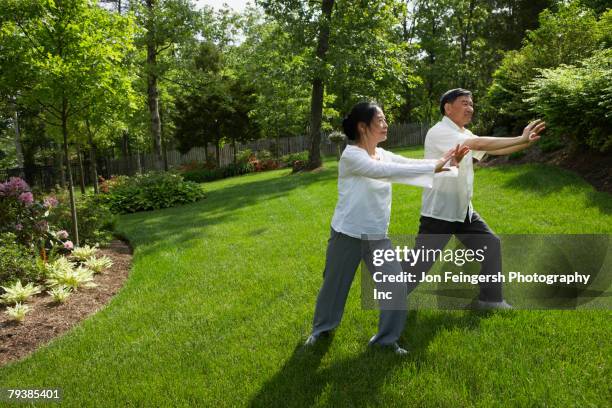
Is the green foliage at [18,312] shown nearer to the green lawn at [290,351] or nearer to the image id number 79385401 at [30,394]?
the green lawn at [290,351]

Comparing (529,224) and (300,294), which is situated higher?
(529,224)

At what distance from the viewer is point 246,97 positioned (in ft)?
86.4

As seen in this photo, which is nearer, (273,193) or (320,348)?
(320,348)

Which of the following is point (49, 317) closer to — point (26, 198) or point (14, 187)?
point (26, 198)

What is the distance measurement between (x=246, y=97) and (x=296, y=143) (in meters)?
6.61

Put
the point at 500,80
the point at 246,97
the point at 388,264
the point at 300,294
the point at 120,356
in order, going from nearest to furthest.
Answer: the point at 388,264, the point at 120,356, the point at 300,294, the point at 500,80, the point at 246,97

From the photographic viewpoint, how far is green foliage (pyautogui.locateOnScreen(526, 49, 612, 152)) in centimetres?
746

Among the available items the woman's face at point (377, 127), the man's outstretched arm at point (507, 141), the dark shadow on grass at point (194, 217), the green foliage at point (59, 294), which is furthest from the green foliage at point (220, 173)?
the man's outstretched arm at point (507, 141)

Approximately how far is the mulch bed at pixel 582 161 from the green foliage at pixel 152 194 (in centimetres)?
1010

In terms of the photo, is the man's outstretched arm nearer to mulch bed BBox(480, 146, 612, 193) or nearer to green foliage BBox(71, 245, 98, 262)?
mulch bed BBox(480, 146, 612, 193)

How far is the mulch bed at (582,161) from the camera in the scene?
761 cm

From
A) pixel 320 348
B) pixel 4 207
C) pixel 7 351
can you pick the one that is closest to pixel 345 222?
pixel 320 348

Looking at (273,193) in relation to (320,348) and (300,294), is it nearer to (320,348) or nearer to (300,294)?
(300,294)
